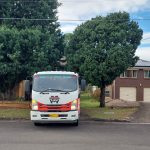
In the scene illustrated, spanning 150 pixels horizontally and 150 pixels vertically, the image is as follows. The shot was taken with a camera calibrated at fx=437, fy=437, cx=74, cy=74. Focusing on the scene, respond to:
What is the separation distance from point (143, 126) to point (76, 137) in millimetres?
6040

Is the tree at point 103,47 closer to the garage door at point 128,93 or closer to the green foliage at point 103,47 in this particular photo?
the green foliage at point 103,47

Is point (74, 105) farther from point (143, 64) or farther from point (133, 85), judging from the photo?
point (143, 64)

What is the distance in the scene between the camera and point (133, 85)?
65188 mm

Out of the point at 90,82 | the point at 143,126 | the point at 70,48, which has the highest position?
the point at 70,48

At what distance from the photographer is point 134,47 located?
1366 inches

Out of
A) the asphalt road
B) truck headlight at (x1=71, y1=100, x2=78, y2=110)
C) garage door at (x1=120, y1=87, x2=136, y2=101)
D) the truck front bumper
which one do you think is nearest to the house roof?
garage door at (x1=120, y1=87, x2=136, y2=101)

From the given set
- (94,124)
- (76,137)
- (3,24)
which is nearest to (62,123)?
(94,124)

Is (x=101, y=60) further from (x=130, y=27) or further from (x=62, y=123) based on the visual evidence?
(x=62, y=123)

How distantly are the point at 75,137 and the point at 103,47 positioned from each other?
16635 mm

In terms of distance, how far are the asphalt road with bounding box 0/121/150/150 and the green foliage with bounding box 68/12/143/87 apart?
10722 millimetres

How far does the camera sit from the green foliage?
3272cm

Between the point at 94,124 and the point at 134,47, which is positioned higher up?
the point at 134,47

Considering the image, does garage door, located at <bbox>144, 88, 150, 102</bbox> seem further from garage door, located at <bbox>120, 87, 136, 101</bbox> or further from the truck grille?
the truck grille

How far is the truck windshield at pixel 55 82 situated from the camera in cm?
2042
